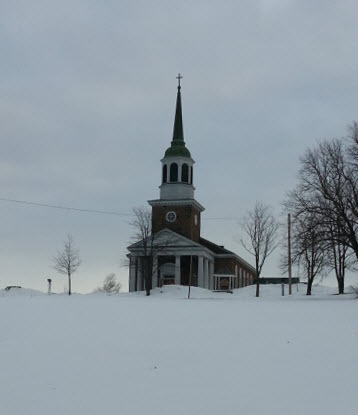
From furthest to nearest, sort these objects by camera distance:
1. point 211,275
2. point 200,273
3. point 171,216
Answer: point 211,275 → point 171,216 → point 200,273

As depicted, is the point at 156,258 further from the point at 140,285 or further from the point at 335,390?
the point at 335,390

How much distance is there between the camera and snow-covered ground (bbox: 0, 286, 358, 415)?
819 centimetres

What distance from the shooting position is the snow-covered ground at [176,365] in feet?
26.9

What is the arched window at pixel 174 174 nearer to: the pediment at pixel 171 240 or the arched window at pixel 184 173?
the arched window at pixel 184 173

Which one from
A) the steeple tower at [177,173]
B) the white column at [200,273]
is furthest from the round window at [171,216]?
the white column at [200,273]

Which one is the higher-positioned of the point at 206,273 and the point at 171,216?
the point at 171,216

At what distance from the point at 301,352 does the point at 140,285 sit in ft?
141

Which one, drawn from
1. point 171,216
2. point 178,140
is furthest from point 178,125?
point 171,216

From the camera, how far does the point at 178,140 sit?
185 ft

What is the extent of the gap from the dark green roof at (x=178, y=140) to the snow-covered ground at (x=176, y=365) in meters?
40.5

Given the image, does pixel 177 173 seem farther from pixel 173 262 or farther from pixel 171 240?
pixel 173 262

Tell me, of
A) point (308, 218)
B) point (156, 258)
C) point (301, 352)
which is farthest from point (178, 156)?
point (301, 352)

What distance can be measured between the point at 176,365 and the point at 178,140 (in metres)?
47.3

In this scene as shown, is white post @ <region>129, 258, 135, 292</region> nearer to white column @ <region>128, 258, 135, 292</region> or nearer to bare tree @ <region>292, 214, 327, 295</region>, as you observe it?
white column @ <region>128, 258, 135, 292</region>
